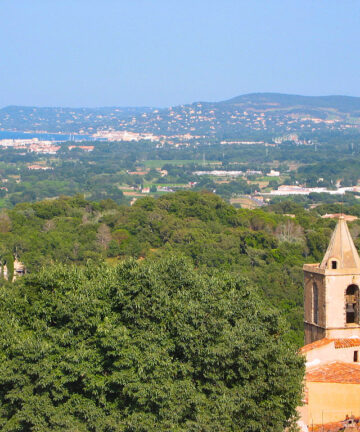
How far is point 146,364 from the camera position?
648 inches

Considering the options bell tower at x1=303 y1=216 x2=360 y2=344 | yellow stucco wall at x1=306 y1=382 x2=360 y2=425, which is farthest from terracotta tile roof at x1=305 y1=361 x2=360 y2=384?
bell tower at x1=303 y1=216 x2=360 y2=344

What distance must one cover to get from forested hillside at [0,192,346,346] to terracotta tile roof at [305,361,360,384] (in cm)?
2301

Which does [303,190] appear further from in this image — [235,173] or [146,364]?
[146,364]

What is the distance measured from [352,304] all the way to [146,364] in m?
5.77

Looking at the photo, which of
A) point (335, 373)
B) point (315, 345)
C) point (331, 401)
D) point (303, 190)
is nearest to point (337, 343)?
point (315, 345)

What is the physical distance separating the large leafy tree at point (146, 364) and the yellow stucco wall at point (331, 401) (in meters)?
0.91

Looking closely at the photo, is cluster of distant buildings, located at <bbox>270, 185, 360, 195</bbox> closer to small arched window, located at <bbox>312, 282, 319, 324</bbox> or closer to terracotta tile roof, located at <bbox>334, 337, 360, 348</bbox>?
small arched window, located at <bbox>312, 282, 319, 324</bbox>

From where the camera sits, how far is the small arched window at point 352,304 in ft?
65.9

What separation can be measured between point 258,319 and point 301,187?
14460 centimetres

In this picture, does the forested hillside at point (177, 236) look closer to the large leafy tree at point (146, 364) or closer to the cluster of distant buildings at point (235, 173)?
the large leafy tree at point (146, 364)

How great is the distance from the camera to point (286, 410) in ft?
56.3

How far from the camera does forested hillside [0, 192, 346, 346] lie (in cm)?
5141

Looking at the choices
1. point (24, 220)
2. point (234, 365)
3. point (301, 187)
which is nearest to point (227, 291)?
point (234, 365)

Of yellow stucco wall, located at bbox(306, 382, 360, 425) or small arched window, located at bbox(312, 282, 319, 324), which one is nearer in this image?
yellow stucco wall, located at bbox(306, 382, 360, 425)
